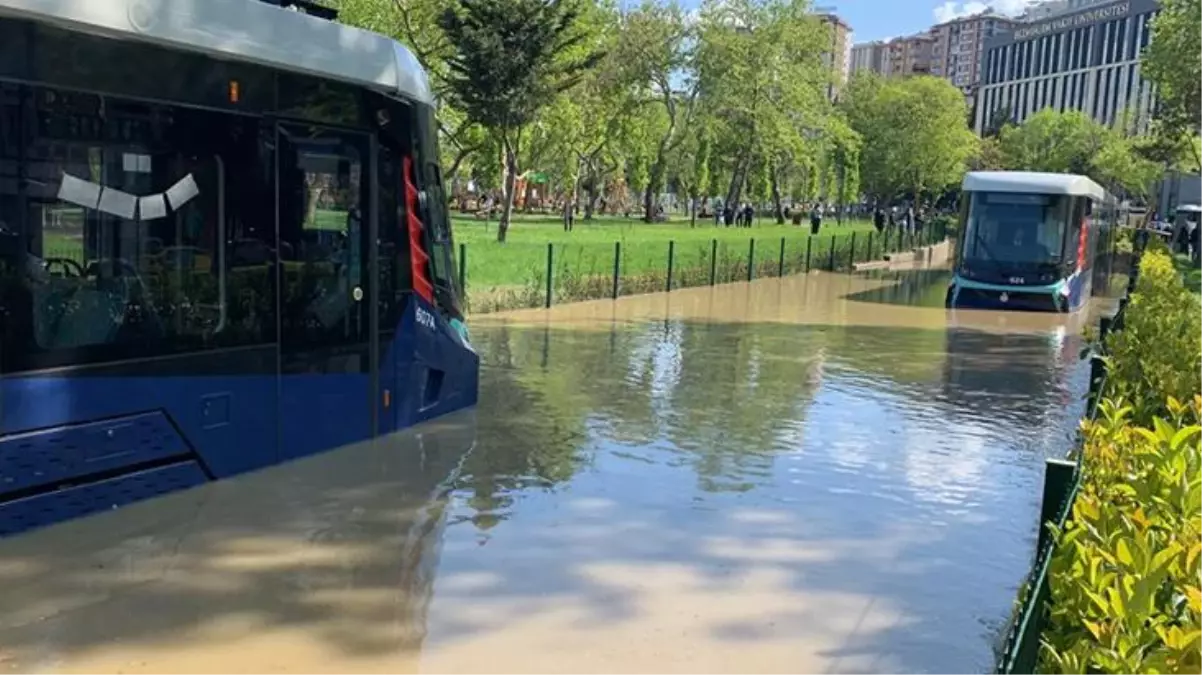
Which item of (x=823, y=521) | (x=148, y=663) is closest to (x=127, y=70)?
(x=148, y=663)

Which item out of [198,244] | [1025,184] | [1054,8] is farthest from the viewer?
[1054,8]

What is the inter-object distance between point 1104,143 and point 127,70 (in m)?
88.6

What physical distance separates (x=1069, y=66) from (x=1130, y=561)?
6075 inches

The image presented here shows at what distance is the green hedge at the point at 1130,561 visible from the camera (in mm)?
2436

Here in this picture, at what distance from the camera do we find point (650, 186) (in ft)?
A: 221

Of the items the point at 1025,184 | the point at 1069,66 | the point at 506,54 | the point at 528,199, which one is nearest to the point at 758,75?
the point at 506,54

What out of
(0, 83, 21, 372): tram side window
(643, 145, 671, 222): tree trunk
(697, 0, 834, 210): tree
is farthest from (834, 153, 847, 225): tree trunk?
(0, 83, 21, 372): tram side window

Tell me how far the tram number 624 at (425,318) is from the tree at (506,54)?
16817mm

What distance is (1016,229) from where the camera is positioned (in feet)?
76.0

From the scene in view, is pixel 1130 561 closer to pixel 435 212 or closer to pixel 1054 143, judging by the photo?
pixel 435 212

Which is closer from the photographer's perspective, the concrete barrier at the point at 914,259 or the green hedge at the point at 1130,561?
the green hedge at the point at 1130,561

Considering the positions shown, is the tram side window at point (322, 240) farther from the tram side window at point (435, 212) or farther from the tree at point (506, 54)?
the tree at point (506, 54)

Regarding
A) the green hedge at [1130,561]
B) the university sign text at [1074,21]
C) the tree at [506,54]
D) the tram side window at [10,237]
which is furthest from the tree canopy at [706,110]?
the university sign text at [1074,21]

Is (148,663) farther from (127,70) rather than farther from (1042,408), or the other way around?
(1042,408)
